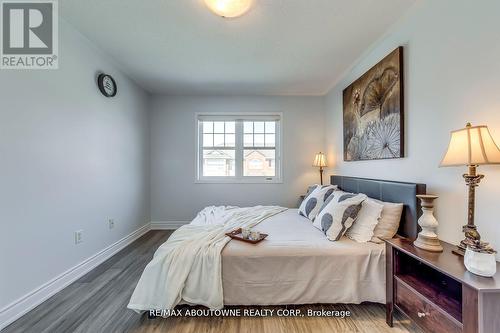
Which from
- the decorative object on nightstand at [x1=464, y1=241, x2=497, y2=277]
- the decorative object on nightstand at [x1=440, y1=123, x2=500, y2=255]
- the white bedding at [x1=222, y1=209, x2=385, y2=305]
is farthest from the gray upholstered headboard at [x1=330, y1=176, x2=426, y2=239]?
the decorative object on nightstand at [x1=464, y1=241, x2=497, y2=277]

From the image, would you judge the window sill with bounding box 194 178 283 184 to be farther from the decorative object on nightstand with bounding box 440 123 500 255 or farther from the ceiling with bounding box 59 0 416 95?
the decorative object on nightstand with bounding box 440 123 500 255

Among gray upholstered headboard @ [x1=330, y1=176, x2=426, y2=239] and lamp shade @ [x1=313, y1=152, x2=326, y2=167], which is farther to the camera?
lamp shade @ [x1=313, y1=152, x2=326, y2=167]

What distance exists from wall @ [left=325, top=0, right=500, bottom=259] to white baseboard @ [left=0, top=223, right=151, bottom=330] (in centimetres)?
325

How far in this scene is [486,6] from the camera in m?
1.28

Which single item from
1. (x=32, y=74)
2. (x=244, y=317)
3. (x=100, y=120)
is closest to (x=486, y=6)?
(x=244, y=317)

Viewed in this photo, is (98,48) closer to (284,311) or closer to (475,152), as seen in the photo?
(284,311)

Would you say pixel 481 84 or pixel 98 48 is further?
pixel 98 48

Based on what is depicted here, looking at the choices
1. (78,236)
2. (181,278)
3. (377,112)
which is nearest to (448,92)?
(377,112)

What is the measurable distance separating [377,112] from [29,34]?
3.33 m

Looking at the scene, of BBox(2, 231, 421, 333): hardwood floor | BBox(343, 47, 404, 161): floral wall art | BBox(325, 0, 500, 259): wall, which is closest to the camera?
BBox(325, 0, 500, 259): wall

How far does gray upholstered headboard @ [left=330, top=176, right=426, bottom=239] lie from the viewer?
1.72 meters

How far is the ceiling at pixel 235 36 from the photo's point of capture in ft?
5.91

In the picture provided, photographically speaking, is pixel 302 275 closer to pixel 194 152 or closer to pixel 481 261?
pixel 481 261

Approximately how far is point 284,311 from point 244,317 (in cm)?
33
